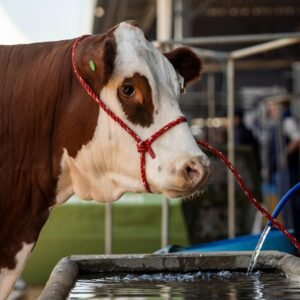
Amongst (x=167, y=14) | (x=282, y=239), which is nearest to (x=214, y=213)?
(x=167, y=14)

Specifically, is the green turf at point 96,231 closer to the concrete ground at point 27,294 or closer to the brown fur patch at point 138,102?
the concrete ground at point 27,294

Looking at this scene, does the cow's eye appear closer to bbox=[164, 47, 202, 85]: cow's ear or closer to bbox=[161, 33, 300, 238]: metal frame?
bbox=[164, 47, 202, 85]: cow's ear

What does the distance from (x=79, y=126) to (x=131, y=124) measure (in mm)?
221

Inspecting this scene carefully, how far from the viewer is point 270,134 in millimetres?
13984

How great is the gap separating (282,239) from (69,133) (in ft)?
8.61

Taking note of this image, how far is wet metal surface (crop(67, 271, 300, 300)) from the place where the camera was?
3.23m

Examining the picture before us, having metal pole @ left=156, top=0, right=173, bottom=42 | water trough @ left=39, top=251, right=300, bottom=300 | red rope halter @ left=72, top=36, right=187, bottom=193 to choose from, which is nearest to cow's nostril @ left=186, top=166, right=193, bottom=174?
red rope halter @ left=72, top=36, right=187, bottom=193

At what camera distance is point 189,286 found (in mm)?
3613

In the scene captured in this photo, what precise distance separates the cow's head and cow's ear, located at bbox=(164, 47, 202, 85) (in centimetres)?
18

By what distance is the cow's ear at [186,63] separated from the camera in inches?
149

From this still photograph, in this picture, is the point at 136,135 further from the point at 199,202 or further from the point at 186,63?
the point at 199,202

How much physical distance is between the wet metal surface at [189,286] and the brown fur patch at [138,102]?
64cm

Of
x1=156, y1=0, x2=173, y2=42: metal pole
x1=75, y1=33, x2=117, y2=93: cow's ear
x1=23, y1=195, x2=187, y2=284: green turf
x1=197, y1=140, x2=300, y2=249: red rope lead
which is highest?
x1=156, y1=0, x2=173, y2=42: metal pole

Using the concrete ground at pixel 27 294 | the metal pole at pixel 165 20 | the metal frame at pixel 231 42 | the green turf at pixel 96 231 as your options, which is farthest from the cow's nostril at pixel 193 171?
the green turf at pixel 96 231
